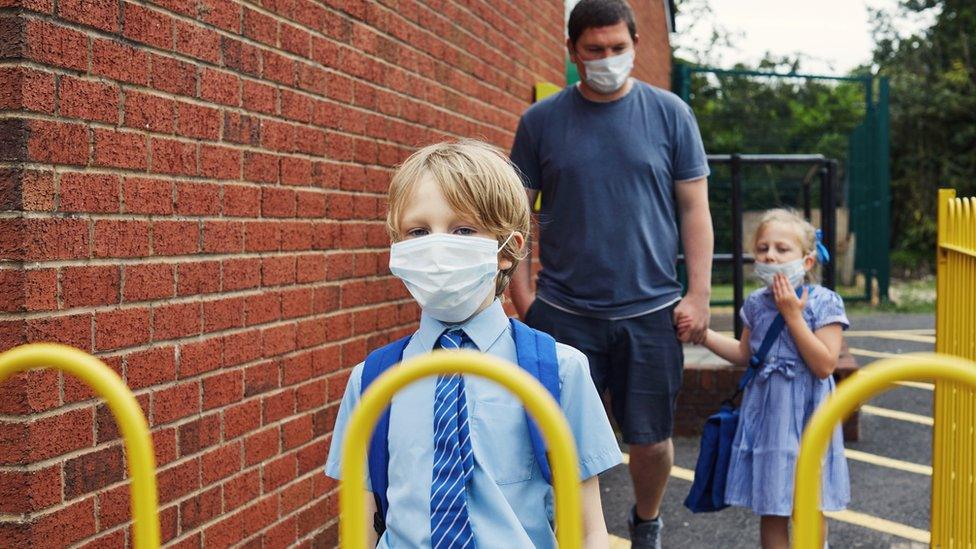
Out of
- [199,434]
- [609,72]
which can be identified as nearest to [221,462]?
[199,434]

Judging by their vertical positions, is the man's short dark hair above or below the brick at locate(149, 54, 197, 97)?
above

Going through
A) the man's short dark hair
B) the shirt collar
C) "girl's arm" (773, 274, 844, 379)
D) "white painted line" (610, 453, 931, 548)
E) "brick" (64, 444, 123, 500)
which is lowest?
"white painted line" (610, 453, 931, 548)

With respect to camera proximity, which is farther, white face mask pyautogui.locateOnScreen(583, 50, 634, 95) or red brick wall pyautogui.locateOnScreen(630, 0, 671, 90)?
red brick wall pyautogui.locateOnScreen(630, 0, 671, 90)

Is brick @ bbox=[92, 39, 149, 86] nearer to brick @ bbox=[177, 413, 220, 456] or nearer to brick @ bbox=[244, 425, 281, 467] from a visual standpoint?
brick @ bbox=[177, 413, 220, 456]

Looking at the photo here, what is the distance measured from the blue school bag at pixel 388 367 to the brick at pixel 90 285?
2.49 feet

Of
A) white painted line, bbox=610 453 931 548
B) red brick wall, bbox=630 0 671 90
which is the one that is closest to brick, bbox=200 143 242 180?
white painted line, bbox=610 453 931 548

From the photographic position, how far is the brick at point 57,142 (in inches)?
85.0

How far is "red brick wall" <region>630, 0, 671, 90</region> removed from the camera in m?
12.6

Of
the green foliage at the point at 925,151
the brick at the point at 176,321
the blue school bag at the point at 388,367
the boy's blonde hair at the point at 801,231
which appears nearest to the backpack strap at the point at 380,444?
the blue school bag at the point at 388,367

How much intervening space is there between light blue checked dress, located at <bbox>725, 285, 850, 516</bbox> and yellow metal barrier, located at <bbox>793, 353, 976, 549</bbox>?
2.35 metres

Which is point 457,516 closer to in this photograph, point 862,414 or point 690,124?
point 690,124

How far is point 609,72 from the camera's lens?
3.71m

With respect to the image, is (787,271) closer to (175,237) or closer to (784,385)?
(784,385)

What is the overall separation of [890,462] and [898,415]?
138cm
